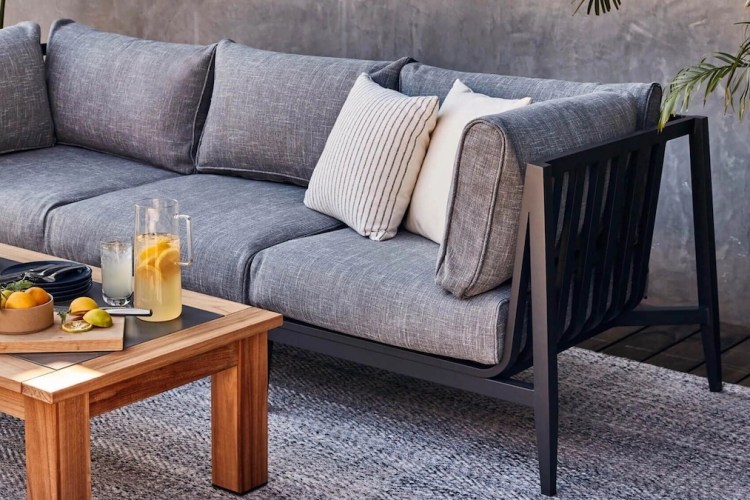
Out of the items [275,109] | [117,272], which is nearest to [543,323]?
[117,272]

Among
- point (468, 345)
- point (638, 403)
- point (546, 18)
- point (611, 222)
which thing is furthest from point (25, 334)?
point (546, 18)

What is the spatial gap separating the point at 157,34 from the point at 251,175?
137 centimetres

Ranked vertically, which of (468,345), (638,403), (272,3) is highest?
(272,3)

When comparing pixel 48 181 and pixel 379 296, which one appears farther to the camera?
pixel 48 181

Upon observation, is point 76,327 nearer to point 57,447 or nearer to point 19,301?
point 19,301

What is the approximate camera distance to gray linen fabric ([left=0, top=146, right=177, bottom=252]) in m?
3.12

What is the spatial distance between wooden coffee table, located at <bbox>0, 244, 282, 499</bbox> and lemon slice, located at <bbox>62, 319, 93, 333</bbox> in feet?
0.29

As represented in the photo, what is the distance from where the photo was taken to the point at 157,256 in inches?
84.4

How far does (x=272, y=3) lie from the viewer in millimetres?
4086

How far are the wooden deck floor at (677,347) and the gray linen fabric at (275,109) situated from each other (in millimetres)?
1005

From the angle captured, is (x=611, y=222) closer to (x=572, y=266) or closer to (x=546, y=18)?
(x=572, y=266)

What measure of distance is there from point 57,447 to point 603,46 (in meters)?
2.21

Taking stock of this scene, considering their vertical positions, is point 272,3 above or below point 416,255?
above

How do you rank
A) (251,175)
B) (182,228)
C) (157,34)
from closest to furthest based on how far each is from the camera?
(182,228) → (251,175) → (157,34)
